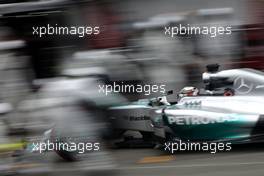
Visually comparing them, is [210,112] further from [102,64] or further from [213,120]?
[102,64]

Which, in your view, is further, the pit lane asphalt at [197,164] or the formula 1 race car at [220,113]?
the formula 1 race car at [220,113]

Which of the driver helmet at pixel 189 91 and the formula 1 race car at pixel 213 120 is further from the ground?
the driver helmet at pixel 189 91

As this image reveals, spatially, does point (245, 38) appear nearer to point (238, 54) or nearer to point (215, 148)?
point (238, 54)

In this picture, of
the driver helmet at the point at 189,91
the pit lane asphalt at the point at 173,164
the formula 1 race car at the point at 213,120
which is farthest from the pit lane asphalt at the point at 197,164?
the driver helmet at the point at 189,91

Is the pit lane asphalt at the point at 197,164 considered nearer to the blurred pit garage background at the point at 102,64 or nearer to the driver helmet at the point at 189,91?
the blurred pit garage background at the point at 102,64

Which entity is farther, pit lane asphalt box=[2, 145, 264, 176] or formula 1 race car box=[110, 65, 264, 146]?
formula 1 race car box=[110, 65, 264, 146]

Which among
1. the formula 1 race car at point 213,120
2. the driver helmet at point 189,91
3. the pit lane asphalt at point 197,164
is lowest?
the pit lane asphalt at point 197,164

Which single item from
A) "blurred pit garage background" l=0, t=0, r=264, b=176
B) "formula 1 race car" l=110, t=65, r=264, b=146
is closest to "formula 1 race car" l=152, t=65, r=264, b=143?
"formula 1 race car" l=110, t=65, r=264, b=146

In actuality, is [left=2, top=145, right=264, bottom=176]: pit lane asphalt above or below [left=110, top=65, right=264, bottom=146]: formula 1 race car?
below

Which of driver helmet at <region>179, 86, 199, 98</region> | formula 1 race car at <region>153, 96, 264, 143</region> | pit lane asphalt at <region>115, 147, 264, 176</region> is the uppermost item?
driver helmet at <region>179, 86, 199, 98</region>

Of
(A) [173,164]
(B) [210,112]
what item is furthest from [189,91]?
(A) [173,164]

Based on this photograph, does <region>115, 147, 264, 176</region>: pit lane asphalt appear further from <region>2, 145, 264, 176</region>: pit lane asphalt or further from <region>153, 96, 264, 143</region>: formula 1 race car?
<region>153, 96, 264, 143</region>: formula 1 race car

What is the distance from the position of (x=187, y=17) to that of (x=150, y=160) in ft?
3.60

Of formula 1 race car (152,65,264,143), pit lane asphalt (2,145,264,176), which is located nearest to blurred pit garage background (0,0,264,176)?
pit lane asphalt (2,145,264,176)
